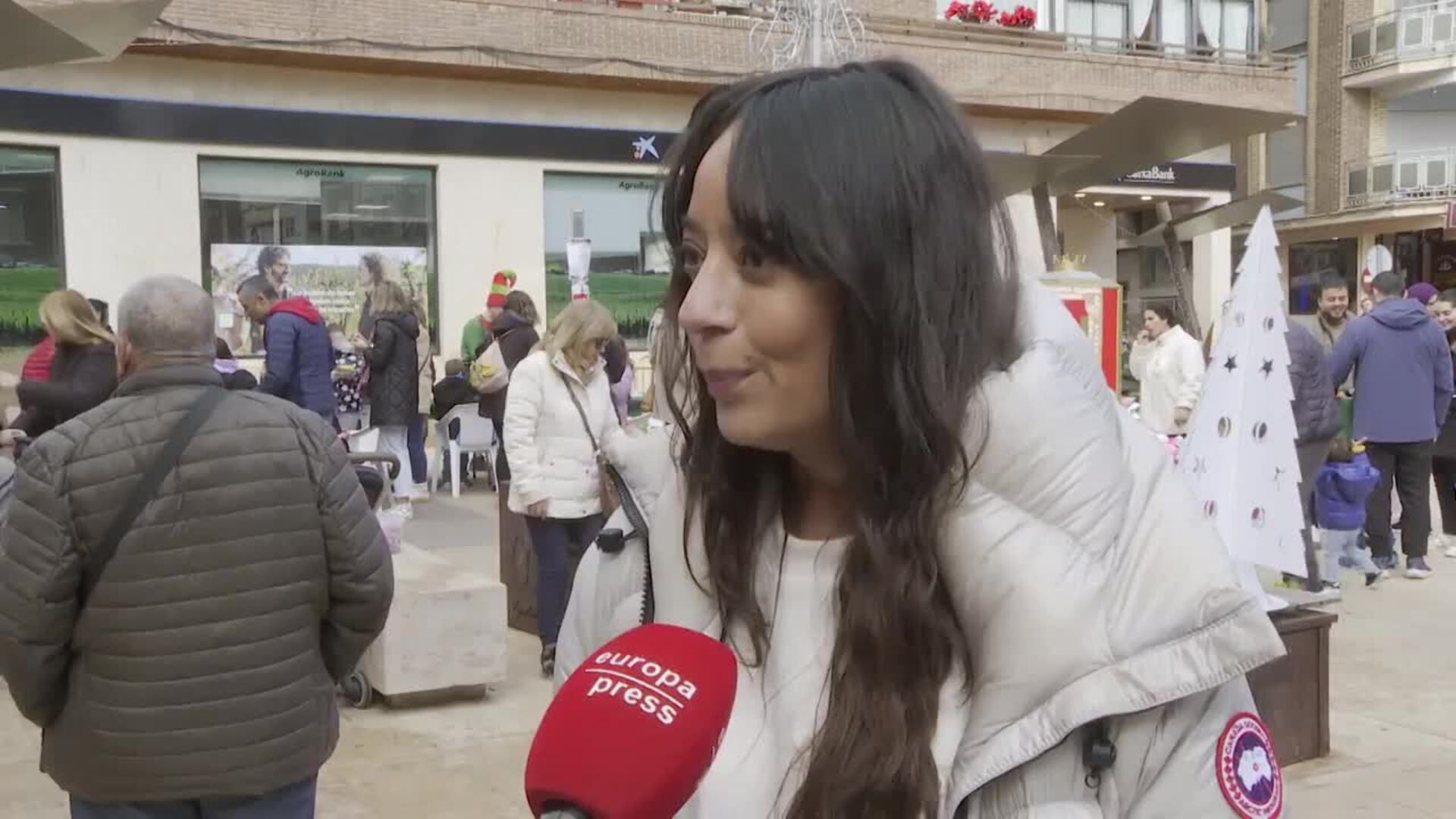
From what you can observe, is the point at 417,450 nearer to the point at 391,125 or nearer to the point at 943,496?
the point at 391,125

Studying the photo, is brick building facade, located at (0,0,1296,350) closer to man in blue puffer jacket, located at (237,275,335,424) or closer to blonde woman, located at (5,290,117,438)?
man in blue puffer jacket, located at (237,275,335,424)

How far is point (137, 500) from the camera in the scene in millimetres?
3014

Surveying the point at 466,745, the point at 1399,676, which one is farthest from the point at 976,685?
the point at 1399,676

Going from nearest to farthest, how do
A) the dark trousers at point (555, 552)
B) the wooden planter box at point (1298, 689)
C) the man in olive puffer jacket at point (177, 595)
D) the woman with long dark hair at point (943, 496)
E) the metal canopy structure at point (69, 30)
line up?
the woman with long dark hair at point (943, 496)
the man in olive puffer jacket at point (177, 595)
the metal canopy structure at point (69, 30)
the wooden planter box at point (1298, 689)
the dark trousers at point (555, 552)

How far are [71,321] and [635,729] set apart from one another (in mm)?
6042

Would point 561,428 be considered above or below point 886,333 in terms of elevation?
below

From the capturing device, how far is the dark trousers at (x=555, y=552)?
656 cm

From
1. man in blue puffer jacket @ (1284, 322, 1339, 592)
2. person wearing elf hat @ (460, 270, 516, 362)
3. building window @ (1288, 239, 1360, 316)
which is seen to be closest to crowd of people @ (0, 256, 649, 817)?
man in blue puffer jacket @ (1284, 322, 1339, 592)

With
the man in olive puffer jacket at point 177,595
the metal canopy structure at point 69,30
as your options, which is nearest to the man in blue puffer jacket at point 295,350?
the metal canopy structure at point 69,30

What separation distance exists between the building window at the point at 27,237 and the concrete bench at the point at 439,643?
10308 mm

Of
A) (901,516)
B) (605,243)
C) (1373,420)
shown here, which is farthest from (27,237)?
(901,516)

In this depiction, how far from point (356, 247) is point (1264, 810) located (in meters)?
16.2

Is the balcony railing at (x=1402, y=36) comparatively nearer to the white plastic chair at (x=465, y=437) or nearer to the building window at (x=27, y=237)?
the white plastic chair at (x=465, y=437)

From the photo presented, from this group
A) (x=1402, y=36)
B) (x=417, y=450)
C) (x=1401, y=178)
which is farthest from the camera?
(x=1402, y=36)
